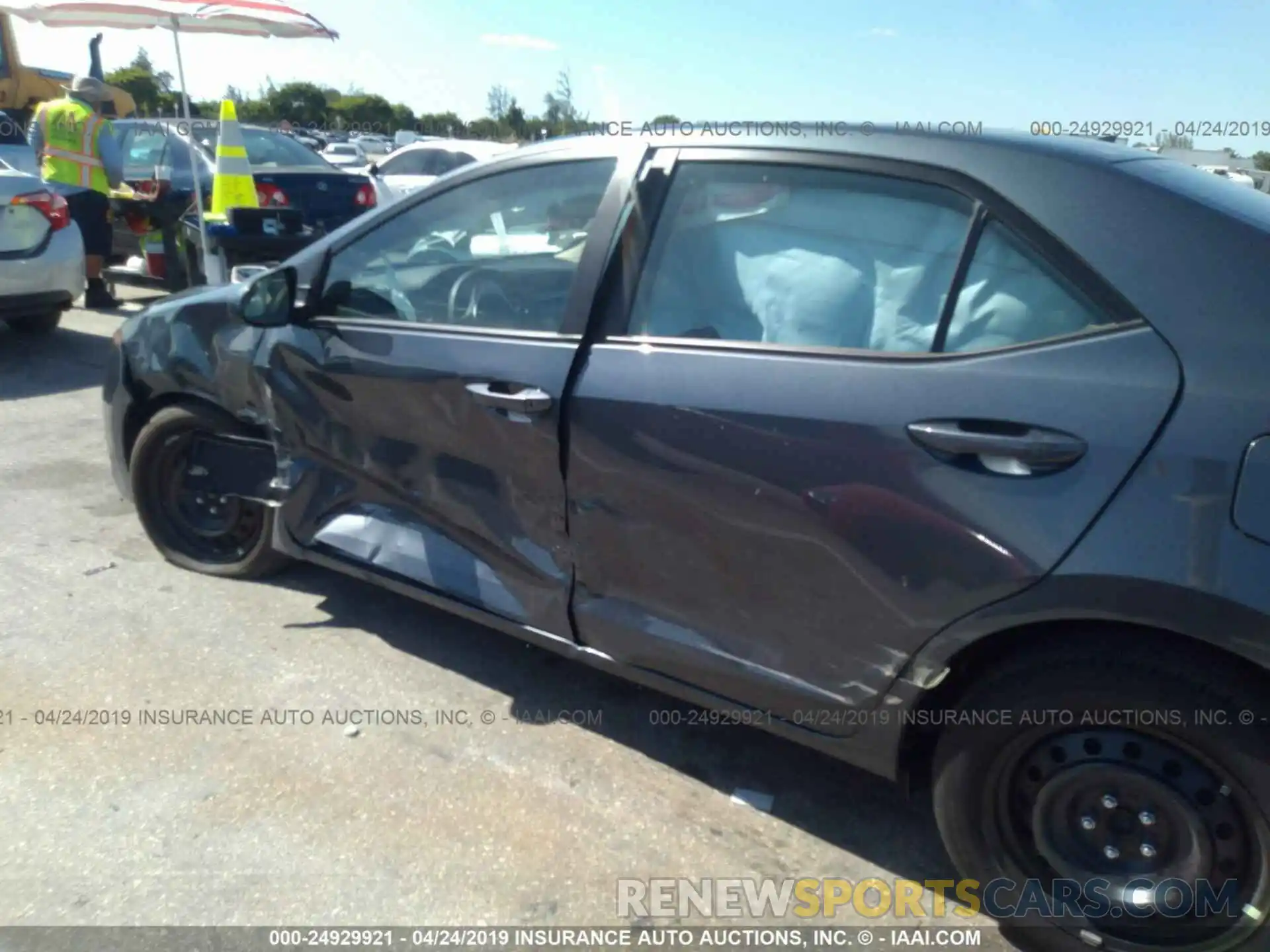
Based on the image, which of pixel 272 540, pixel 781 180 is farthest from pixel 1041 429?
pixel 272 540

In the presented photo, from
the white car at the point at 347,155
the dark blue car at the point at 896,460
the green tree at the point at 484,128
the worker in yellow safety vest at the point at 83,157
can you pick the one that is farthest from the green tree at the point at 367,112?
the dark blue car at the point at 896,460

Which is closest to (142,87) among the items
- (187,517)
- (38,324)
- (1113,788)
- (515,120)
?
(515,120)

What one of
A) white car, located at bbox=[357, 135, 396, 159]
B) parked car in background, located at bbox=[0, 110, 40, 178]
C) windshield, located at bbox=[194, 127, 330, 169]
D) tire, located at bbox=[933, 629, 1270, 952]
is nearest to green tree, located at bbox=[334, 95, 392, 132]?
white car, located at bbox=[357, 135, 396, 159]

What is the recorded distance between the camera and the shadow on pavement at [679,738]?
2666 mm

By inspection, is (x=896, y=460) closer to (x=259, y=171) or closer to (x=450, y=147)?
(x=259, y=171)

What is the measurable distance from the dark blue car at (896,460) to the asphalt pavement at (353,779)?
36cm

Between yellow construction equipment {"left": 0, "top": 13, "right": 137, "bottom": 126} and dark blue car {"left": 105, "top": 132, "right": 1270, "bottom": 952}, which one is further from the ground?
yellow construction equipment {"left": 0, "top": 13, "right": 137, "bottom": 126}

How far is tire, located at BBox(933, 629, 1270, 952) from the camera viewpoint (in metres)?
1.93

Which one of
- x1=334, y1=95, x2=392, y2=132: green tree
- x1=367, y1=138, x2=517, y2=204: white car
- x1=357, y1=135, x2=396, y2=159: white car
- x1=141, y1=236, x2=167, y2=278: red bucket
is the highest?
x1=334, y1=95, x2=392, y2=132: green tree

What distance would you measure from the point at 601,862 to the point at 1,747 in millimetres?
1810

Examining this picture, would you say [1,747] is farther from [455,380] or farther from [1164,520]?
[1164,520]

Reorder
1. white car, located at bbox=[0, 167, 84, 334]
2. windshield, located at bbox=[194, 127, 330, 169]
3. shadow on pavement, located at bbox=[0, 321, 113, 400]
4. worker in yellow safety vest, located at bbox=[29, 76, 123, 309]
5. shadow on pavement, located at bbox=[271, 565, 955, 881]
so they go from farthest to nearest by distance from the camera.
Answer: windshield, located at bbox=[194, 127, 330, 169] < worker in yellow safety vest, located at bbox=[29, 76, 123, 309] < white car, located at bbox=[0, 167, 84, 334] < shadow on pavement, located at bbox=[0, 321, 113, 400] < shadow on pavement, located at bbox=[271, 565, 955, 881]

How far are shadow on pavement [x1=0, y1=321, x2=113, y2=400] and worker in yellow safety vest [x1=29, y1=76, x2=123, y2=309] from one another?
869 millimetres

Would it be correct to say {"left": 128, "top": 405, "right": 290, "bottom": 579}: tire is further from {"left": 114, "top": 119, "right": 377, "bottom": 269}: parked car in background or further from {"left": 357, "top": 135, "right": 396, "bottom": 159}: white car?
{"left": 357, "top": 135, "right": 396, "bottom": 159}: white car
